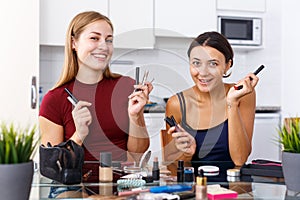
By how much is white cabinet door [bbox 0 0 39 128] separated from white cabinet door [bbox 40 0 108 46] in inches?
6.1

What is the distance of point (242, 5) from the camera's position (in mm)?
3338

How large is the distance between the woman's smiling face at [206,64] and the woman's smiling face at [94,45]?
14.0 inches

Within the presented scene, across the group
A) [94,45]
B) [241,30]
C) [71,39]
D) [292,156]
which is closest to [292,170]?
[292,156]

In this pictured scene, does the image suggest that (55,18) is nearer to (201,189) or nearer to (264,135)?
(264,135)

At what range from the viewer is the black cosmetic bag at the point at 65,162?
1.12 meters

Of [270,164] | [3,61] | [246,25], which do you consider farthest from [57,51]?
[270,164]

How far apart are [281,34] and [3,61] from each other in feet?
6.68

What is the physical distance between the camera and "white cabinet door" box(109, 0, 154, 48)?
3.02m

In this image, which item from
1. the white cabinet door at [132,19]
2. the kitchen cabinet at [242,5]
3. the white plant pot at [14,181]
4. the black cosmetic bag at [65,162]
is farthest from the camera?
the kitchen cabinet at [242,5]

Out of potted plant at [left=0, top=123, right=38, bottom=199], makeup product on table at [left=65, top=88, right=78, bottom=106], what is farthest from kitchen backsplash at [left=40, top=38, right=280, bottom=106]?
potted plant at [left=0, top=123, right=38, bottom=199]

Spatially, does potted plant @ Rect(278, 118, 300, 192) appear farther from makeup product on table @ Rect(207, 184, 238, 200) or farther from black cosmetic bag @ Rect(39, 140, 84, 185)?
black cosmetic bag @ Rect(39, 140, 84, 185)

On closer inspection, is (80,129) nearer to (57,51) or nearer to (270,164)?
(270,164)

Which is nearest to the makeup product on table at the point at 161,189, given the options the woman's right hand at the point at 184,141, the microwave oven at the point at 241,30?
the woman's right hand at the point at 184,141

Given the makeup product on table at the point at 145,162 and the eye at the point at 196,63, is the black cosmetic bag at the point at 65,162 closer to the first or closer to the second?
the makeup product on table at the point at 145,162
